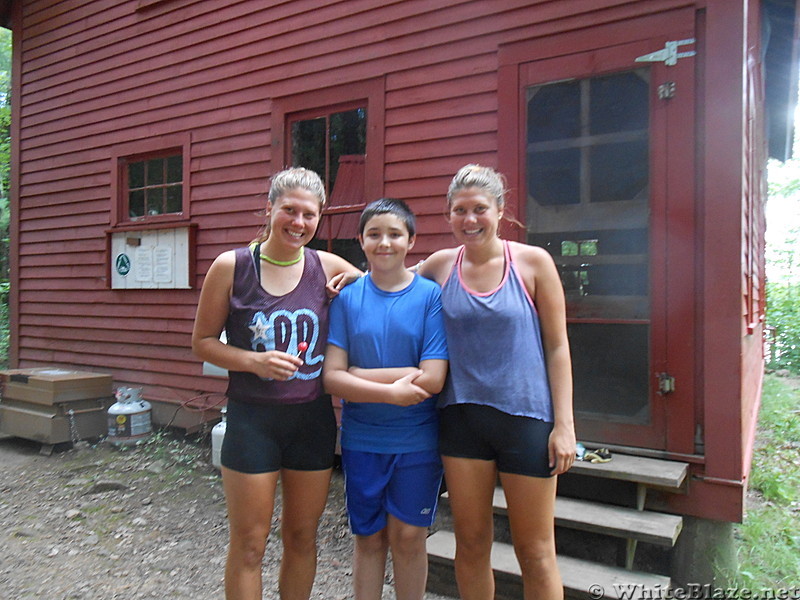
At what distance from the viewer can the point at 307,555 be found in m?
2.01

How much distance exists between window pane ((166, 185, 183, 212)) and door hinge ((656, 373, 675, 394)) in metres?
4.69

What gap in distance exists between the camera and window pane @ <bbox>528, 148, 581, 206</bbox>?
3.55 meters

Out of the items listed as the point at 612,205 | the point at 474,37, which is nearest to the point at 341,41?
the point at 474,37

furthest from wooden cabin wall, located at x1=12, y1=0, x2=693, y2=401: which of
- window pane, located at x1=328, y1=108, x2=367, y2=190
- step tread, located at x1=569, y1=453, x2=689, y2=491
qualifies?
step tread, located at x1=569, y1=453, x2=689, y2=491

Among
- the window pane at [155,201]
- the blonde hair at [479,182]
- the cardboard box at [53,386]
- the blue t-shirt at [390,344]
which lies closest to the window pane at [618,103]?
the blonde hair at [479,182]

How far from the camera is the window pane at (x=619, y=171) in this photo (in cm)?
330

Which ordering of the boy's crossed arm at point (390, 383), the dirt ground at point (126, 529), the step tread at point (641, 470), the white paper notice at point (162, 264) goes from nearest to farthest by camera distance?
1. the boy's crossed arm at point (390, 383)
2. the step tread at point (641, 470)
3. the dirt ground at point (126, 529)
4. the white paper notice at point (162, 264)

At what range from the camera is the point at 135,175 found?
20.3 ft

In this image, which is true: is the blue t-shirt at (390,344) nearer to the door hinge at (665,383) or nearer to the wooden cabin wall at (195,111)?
the door hinge at (665,383)

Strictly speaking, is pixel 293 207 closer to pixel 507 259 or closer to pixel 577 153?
pixel 507 259

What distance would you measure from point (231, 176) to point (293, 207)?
3.64 metres

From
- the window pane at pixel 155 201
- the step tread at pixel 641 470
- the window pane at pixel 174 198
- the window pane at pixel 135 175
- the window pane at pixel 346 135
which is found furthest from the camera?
the window pane at pixel 135 175

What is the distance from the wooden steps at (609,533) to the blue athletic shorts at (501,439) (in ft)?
3.88

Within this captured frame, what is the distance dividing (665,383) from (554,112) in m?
1.72
